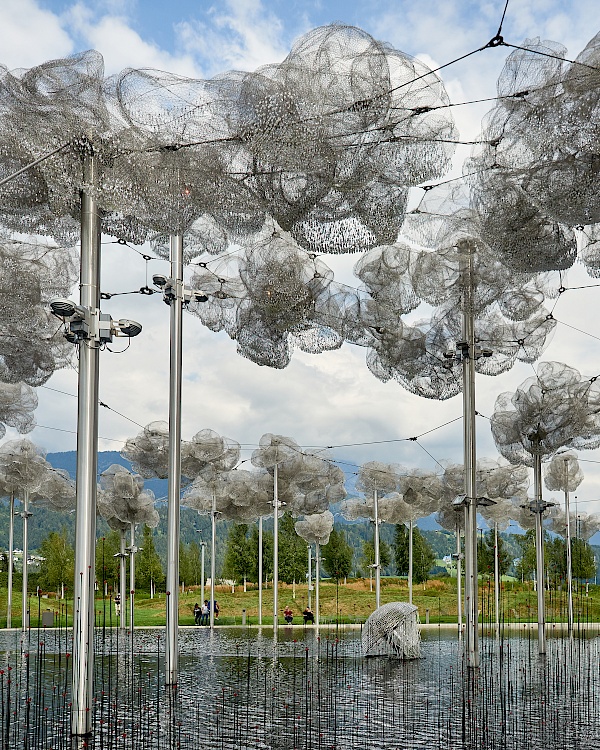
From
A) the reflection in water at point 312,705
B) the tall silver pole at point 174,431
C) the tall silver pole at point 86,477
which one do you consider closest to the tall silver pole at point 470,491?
the reflection in water at point 312,705

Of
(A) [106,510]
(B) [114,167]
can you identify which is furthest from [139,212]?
(A) [106,510]

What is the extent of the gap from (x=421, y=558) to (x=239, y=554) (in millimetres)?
11463

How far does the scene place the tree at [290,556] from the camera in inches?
2341

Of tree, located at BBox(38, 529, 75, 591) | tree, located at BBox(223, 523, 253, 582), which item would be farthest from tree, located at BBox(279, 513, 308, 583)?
tree, located at BBox(38, 529, 75, 591)

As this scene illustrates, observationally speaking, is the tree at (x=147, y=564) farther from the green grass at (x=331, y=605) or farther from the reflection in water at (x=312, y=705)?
the reflection in water at (x=312, y=705)

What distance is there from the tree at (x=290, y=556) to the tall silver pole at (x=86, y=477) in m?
48.4

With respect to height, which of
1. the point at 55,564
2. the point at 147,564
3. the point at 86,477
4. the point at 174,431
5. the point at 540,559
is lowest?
the point at 147,564

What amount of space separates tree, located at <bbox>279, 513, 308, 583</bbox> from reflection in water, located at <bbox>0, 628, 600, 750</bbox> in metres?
38.5

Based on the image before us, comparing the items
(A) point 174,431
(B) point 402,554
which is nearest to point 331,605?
(B) point 402,554

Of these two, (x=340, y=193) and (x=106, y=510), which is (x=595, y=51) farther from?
(x=106, y=510)

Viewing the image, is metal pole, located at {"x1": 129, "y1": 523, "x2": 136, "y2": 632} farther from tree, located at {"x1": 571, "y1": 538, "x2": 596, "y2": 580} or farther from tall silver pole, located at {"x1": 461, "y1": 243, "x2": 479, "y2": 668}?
tree, located at {"x1": 571, "y1": 538, "x2": 596, "y2": 580}

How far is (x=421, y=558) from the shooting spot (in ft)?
185

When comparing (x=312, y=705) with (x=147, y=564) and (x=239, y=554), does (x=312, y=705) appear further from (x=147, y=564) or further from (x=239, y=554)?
(x=147, y=564)

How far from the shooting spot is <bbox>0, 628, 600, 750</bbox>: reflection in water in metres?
9.82
